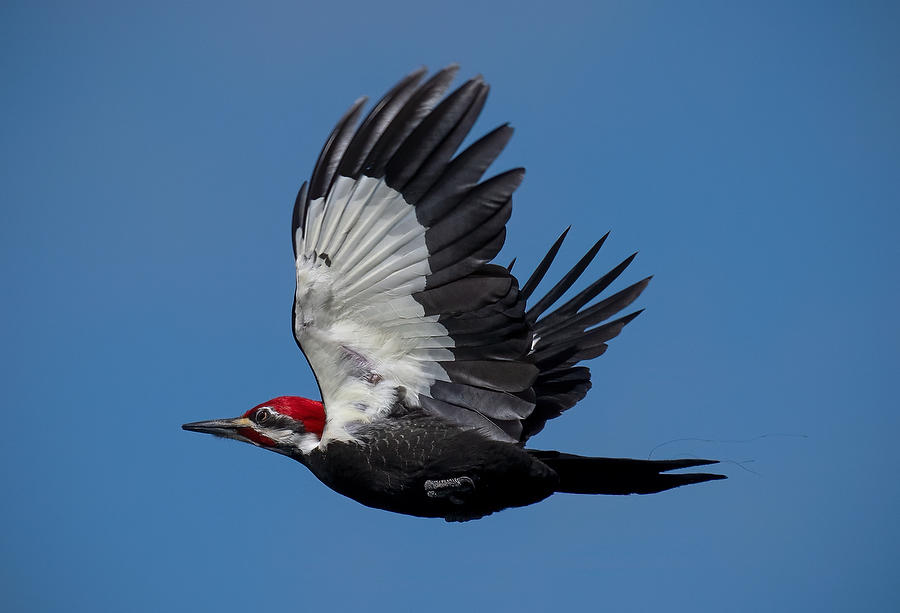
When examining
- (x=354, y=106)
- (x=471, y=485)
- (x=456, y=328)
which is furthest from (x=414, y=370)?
(x=354, y=106)

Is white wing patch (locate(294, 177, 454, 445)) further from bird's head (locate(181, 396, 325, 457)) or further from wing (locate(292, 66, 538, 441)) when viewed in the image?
bird's head (locate(181, 396, 325, 457))

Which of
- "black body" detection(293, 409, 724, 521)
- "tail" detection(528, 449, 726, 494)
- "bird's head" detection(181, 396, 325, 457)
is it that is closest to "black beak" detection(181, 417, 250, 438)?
"bird's head" detection(181, 396, 325, 457)

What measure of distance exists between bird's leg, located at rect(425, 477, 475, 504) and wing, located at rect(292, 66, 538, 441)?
27 cm

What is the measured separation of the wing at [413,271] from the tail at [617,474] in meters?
0.46

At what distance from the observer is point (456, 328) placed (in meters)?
4.83

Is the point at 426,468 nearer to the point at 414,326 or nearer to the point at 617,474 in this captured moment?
the point at 414,326

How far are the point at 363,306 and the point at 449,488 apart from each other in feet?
3.13

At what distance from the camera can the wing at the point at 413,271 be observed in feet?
14.6

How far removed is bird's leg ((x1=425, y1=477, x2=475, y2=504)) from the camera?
4770 millimetres

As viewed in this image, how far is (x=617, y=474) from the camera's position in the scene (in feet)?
17.4

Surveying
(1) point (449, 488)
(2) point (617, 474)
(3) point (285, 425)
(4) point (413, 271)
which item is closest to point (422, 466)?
(1) point (449, 488)

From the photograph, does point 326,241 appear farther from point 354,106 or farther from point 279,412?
point 279,412

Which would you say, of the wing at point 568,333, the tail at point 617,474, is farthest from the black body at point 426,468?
the wing at point 568,333

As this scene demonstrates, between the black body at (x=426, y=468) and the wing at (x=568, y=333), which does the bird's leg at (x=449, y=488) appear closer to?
the black body at (x=426, y=468)
